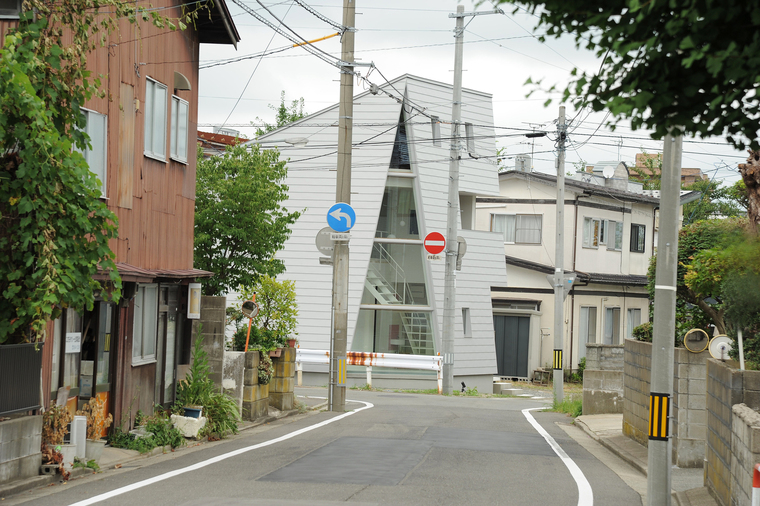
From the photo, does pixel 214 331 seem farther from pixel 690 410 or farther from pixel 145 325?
pixel 690 410

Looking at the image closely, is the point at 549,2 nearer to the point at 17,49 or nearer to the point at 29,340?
the point at 17,49

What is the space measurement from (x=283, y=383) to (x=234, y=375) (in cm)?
268

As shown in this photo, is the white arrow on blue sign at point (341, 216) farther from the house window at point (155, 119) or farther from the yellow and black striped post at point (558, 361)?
the yellow and black striped post at point (558, 361)

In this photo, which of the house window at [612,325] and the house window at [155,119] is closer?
the house window at [155,119]

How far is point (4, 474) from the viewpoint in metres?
8.81

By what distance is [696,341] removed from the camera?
11.9m

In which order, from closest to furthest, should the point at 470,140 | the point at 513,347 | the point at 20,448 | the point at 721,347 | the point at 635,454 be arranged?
1. the point at 20,448
2. the point at 721,347
3. the point at 635,454
4. the point at 470,140
5. the point at 513,347

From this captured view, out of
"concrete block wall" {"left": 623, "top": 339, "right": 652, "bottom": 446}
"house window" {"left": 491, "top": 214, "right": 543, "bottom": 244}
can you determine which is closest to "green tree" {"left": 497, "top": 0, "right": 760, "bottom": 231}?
"concrete block wall" {"left": 623, "top": 339, "right": 652, "bottom": 446}

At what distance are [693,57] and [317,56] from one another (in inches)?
605

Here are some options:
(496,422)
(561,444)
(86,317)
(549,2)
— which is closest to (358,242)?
(496,422)

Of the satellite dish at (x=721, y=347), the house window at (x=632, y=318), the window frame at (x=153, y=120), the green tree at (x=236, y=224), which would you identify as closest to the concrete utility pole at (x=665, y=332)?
the satellite dish at (x=721, y=347)

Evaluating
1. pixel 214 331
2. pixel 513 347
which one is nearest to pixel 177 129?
pixel 214 331

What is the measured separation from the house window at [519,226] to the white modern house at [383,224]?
29.0 feet

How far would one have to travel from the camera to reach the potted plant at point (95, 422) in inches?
418
